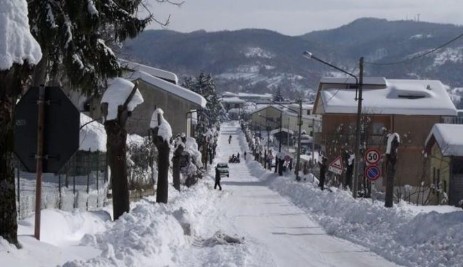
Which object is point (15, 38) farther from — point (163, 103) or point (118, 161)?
point (163, 103)

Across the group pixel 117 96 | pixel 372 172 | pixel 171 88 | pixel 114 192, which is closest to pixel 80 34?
pixel 117 96

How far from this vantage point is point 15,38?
29.5 feet

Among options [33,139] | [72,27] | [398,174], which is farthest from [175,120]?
[33,139]

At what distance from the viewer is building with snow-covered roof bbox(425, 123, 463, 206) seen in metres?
49.0

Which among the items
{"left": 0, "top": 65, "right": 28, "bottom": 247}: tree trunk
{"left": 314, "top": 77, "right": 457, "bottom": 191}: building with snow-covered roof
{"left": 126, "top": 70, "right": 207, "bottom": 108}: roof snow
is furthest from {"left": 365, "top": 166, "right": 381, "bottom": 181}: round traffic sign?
{"left": 314, "top": 77, "right": 457, "bottom": 191}: building with snow-covered roof

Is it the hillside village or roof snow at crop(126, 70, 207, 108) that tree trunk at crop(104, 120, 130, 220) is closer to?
the hillside village

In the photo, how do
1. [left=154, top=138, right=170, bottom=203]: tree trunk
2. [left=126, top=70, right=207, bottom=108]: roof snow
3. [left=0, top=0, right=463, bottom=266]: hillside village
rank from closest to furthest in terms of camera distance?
1. [left=0, top=0, right=463, bottom=266]: hillside village
2. [left=154, top=138, right=170, bottom=203]: tree trunk
3. [left=126, top=70, right=207, bottom=108]: roof snow

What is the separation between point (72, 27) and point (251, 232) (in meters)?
10.2

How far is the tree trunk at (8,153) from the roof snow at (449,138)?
142 ft

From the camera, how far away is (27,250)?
9.44 metres

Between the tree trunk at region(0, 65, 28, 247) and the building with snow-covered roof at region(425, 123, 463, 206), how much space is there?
132ft

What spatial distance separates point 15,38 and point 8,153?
4.79 feet

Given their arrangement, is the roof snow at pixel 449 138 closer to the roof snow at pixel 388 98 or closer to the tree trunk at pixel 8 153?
the roof snow at pixel 388 98

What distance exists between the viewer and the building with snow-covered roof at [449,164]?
4905 cm
